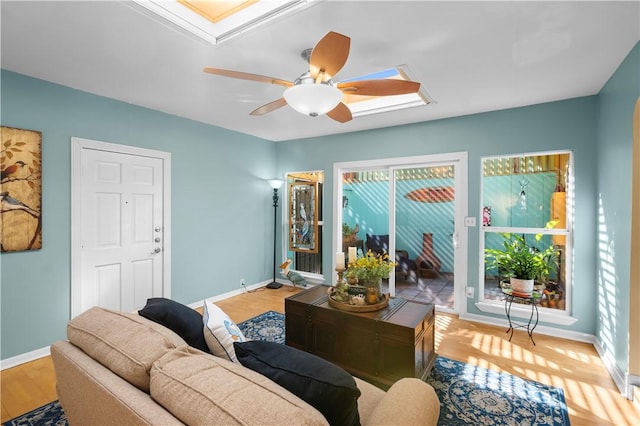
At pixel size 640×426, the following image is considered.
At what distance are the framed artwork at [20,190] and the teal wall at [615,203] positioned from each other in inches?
187

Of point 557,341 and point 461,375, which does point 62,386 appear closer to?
point 461,375

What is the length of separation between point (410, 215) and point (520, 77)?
6.66ft

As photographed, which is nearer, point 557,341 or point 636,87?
point 636,87

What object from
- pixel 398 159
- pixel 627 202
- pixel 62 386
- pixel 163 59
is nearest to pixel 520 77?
pixel 627 202

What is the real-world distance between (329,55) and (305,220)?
367cm

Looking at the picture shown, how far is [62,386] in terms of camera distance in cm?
131

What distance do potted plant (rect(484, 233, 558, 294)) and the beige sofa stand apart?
2.39 meters

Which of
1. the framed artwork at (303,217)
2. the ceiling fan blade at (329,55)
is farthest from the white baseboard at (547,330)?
the ceiling fan blade at (329,55)

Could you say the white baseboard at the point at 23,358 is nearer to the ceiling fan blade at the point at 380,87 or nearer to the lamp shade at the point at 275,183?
the lamp shade at the point at 275,183

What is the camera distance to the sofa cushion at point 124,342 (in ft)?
3.43

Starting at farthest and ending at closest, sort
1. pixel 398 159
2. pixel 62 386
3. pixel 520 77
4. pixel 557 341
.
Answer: pixel 398 159, pixel 557 341, pixel 520 77, pixel 62 386

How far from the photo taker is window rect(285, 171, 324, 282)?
4965 millimetres

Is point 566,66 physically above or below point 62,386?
above

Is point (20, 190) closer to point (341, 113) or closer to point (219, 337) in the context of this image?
point (219, 337)
